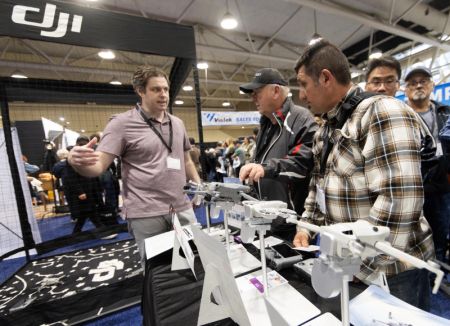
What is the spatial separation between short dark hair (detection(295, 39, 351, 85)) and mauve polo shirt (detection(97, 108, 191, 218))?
92 centimetres

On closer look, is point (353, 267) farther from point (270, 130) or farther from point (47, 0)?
point (47, 0)

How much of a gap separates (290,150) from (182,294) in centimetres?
87

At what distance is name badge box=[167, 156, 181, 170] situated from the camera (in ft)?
4.69

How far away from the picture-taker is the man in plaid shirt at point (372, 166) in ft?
2.13

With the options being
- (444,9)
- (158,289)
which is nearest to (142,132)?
(158,289)

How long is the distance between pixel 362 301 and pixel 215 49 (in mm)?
6242

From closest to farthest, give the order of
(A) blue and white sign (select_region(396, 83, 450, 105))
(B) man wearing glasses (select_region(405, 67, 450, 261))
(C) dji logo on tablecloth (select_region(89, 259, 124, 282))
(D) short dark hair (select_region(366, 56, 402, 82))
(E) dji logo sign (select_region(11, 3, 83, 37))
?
(D) short dark hair (select_region(366, 56, 402, 82)) → (E) dji logo sign (select_region(11, 3, 83, 37)) → (B) man wearing glasses (select_region(405, 67, 450, 261)) → (C) dji logo on tablecloth (select_region(89, 259, 124, 282)) → (A) blue and white sign (select_region(396, 83, 450, 105))

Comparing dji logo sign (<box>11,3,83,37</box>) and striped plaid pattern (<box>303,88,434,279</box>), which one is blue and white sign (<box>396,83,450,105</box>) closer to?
striped plaid pattern (<box>303,88,434,279</box>)

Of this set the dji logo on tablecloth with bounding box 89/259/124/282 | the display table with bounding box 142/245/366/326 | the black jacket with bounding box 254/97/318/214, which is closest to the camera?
the display table with bounding box 142/245/366/326

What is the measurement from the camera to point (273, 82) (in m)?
1.34

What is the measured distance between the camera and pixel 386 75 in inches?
56.6

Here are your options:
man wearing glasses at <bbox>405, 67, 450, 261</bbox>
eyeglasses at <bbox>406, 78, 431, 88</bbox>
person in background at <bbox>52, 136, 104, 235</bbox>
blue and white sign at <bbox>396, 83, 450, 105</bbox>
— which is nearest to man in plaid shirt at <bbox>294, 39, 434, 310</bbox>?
man wearing glasses at <bbox>405, 67, 450, 261</bbox>

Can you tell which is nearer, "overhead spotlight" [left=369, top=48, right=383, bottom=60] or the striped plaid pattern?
the striped plaid pattern

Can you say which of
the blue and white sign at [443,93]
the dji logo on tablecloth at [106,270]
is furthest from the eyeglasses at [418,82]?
the dji logo on tablecloth at [106,270]
